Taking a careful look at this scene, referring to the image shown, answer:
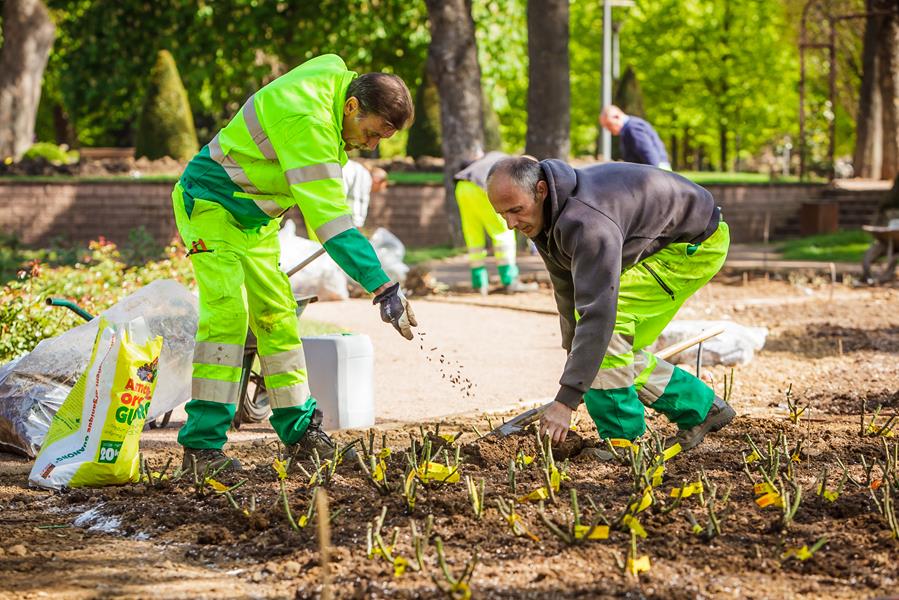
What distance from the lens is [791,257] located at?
55.7 feet

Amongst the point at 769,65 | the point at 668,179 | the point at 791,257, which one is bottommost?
the point at 791,257

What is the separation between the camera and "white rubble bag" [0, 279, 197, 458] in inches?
223

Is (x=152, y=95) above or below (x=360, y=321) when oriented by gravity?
above

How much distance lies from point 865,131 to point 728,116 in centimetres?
867

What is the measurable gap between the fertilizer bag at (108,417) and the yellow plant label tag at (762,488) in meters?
2.42

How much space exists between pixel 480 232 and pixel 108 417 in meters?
7.80

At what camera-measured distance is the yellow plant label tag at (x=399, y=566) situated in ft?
11.7

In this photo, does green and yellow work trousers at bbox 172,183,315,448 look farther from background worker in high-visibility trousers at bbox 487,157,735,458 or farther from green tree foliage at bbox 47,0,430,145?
green tree foliage at bbox 47,0,430,145

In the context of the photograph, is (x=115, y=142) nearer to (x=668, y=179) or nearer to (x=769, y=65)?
(x=769, y=65)

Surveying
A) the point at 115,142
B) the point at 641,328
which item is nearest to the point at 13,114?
the point at 115,142

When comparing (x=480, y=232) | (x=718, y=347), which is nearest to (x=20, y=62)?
(x=480, y=232)

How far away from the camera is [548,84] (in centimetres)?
1781

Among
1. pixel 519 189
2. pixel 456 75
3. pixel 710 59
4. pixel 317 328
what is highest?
pixel 710 59

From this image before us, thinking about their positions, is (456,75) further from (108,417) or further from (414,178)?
(108,417)
